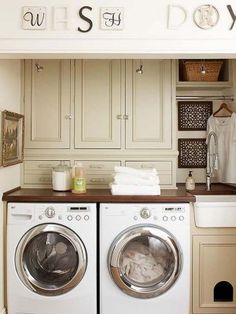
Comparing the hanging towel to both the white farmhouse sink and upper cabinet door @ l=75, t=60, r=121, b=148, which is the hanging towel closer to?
the white farmhouse sink

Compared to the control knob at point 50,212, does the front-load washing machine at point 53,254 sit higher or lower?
lower

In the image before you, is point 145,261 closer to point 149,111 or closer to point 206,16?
point 149,111

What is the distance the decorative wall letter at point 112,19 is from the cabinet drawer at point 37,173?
4.56ft

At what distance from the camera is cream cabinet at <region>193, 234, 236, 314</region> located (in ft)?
8.93

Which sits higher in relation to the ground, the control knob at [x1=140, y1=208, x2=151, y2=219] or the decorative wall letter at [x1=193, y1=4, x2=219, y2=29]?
the decorative wall letter at [x1=193, y1=4, x2=219, y2=29]

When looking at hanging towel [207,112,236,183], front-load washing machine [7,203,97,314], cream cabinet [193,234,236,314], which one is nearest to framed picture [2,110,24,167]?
front-load washing machine [7,203,97,314]

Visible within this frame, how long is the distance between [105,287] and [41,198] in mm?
827

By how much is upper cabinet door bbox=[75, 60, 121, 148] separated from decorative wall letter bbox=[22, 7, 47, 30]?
0.90 meters

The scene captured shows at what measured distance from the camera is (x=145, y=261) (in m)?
2.65

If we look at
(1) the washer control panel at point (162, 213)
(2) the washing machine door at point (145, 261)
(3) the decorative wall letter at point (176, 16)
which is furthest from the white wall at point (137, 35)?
(2) the washing machine door at point (145, 261)

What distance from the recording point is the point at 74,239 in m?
2.58

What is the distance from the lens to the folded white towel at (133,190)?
2664mm

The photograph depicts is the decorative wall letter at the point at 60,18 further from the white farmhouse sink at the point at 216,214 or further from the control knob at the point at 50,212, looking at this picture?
the white farmhouse sink at the point at 216,214

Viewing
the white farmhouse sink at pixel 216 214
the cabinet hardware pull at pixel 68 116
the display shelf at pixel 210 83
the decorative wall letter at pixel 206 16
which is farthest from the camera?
the display shelf at pixel 210 83
